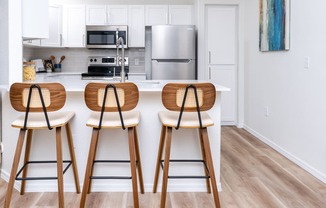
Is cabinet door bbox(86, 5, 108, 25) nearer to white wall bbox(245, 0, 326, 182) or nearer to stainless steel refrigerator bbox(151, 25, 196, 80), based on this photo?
stainless steel refrigerator bbox(151, 25, 196, 80)

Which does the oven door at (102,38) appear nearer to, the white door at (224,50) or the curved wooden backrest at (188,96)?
the white door at (224,50)

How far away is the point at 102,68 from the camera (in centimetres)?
619

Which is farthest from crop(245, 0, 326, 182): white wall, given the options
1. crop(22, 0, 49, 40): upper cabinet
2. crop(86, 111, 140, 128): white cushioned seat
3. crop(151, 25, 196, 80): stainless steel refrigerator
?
crop(22, 0, 49, 40): upper cabinet

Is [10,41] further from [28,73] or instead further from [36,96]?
[36,96]

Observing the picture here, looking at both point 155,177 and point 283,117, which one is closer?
point 155,177

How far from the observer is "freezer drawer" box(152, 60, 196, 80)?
18.7ft

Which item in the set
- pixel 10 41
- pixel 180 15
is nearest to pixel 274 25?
pixel 180 15

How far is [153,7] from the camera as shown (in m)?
6.04

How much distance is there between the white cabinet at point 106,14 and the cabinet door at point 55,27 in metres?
0.48

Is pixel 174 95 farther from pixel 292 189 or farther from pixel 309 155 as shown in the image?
pixel 309 155

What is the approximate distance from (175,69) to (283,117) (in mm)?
2093

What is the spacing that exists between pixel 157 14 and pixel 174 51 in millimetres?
841

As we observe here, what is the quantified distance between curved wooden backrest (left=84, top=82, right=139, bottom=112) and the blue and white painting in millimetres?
2315

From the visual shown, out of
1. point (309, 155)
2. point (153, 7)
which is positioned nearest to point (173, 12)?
point (153, 7)
